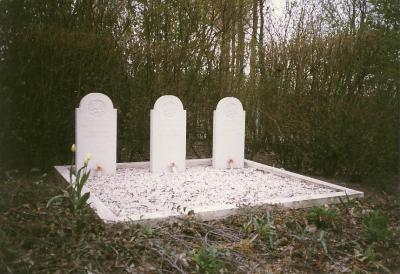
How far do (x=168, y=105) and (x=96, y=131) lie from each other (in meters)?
1.20

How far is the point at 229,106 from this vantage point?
23.9ft

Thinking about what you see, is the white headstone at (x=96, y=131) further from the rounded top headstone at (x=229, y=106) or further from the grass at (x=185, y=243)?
the rounded top headstone at (x=229, y=106)

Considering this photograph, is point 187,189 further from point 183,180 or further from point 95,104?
point 95,104

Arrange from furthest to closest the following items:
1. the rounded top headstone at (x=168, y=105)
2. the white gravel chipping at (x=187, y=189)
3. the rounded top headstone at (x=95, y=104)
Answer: the rounded top headstone at (x=168, y=105)
the rounded top headstone at (x=95, y=104)
the white gravel chipping at (x=187, y=189)

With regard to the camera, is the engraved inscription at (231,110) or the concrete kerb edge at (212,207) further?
the engraved inscription at (231,110)

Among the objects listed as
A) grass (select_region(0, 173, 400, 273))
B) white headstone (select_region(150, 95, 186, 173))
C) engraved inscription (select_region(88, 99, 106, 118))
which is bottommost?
grass (select_region(0, 173, 400, 273))

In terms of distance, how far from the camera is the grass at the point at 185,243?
10.6ft

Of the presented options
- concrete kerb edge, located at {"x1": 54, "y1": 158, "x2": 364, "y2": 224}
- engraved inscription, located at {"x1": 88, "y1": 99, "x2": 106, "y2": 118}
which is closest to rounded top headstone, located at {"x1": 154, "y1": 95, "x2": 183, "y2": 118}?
engraved inscription, located at {"x1": 88, "y1": 99, "x2": 106, "y2": 118}

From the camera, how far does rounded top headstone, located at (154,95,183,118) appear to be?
261 inches

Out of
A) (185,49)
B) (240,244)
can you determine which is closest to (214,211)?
(240,244)

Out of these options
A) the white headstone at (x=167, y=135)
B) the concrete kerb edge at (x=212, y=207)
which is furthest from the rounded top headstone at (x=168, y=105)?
the concrete kerb edge at (x=212, y=207)

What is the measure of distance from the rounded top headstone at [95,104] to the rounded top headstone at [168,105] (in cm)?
78

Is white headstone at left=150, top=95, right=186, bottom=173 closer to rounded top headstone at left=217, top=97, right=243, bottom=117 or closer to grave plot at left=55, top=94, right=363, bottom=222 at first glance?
grave plot at left=55, top=94, right=363, bottom=222

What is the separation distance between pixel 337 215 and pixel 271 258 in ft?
4.22
